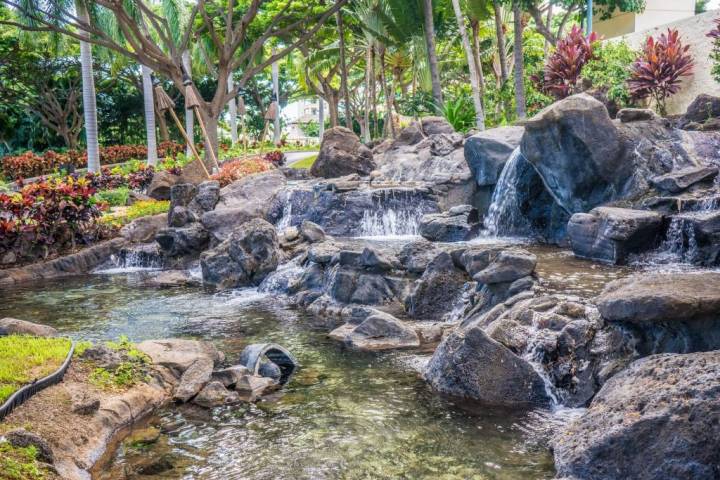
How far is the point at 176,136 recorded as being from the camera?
47.5 m

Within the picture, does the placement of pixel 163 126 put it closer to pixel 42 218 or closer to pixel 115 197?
pixel 115 197

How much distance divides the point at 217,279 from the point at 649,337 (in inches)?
382

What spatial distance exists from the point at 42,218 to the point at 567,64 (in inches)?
639

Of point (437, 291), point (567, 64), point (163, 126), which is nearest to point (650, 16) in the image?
point (567, 64)

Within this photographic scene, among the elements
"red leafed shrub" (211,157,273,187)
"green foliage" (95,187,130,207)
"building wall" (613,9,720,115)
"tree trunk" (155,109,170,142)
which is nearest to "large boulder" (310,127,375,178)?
"red leafed shrub" (211,157,273,187)

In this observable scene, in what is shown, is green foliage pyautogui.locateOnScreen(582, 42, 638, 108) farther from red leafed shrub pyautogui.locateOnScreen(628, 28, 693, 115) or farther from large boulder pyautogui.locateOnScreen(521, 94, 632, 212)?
large boulder pyautogui.locateOnScreen(521, 94, 632, 212)

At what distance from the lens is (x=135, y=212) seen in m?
20.0

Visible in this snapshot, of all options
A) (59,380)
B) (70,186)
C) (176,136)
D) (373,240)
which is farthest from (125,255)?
(176,136)

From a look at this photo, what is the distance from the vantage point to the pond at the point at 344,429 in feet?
17.0

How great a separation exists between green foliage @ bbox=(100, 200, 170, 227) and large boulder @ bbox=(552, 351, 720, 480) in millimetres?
16429

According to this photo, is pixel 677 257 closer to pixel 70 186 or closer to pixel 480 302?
pixel 480 302

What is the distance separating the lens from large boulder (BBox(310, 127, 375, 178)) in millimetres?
20500

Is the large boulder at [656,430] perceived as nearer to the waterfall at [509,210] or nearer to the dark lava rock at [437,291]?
the dark lava rock at [437,291]

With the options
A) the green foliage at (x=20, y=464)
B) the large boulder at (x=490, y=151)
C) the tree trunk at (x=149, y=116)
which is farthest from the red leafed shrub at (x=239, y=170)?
the green foliage at (x=20, y=464)
